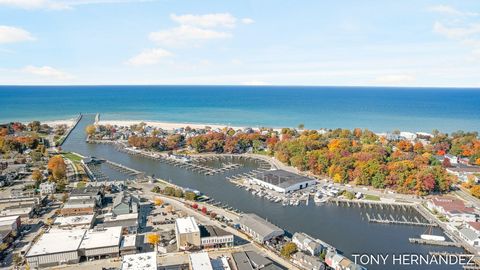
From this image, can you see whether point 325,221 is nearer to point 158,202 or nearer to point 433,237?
point 433,237

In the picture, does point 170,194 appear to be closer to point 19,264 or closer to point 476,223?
point 19,264

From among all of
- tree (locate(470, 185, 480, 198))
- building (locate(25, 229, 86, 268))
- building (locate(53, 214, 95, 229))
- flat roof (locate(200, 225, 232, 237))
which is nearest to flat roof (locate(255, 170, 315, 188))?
flat roof (locate(200, 225, 232, 237))

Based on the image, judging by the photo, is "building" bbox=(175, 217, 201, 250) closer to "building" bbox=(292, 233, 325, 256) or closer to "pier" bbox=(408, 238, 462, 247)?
"building" bbox=(292, 233, 325, 256)

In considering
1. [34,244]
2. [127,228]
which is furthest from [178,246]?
[34,244]

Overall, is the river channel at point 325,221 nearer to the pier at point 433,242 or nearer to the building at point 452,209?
the pier at point 433,242

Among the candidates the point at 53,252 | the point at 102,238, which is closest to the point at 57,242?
the point at 53,252

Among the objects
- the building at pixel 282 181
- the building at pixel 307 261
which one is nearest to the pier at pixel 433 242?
the building at pixel 307 261
